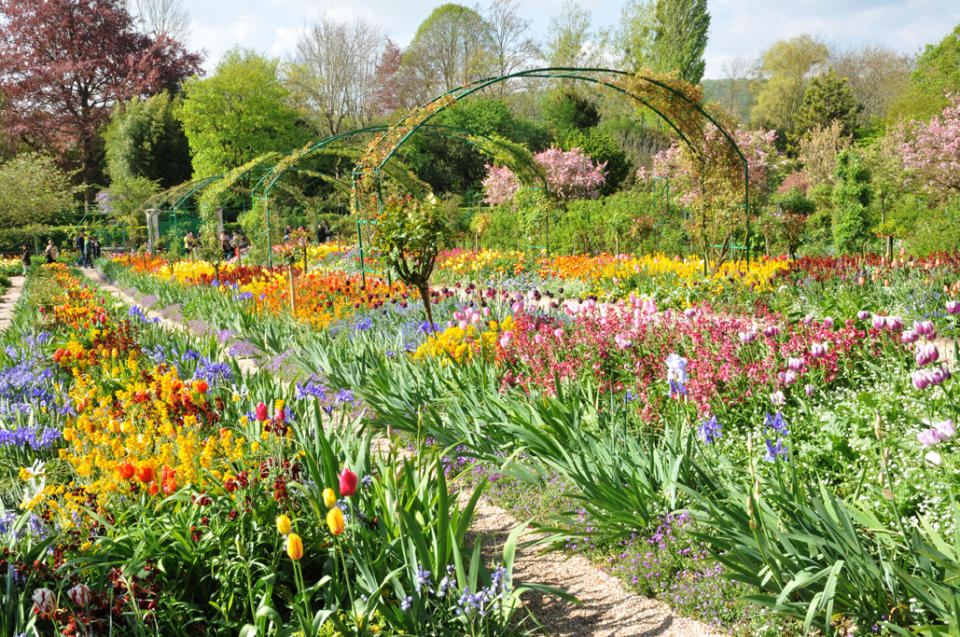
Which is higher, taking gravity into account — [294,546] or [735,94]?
[735,94]

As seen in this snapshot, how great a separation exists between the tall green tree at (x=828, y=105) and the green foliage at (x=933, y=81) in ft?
26.5

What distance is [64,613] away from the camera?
1.87m

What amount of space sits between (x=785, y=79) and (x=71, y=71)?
41.8 metres

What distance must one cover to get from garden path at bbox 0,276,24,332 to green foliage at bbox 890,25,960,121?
94.3 feet

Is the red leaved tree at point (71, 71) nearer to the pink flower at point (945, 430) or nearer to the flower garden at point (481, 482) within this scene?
the flower garden at point (481, 482)

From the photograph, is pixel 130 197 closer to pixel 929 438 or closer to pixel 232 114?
pixel 232 114

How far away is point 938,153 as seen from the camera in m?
21.1

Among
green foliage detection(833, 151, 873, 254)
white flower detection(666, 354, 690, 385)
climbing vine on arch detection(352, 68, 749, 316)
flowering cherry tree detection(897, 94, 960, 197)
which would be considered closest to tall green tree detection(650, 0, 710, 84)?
flowering cherry tree detection(897, 94, 960, 197)

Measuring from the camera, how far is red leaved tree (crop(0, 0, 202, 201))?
3431cm

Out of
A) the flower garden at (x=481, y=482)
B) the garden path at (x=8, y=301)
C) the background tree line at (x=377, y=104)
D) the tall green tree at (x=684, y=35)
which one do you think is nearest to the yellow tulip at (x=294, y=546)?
the flower garden at (x=481, y=482)

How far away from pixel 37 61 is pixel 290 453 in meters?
42.7

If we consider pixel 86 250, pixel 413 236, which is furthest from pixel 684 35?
pixel 413 236

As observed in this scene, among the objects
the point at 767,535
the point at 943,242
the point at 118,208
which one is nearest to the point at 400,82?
the point at 118,208

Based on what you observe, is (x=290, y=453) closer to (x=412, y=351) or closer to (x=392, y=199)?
(x=412, y=351)
